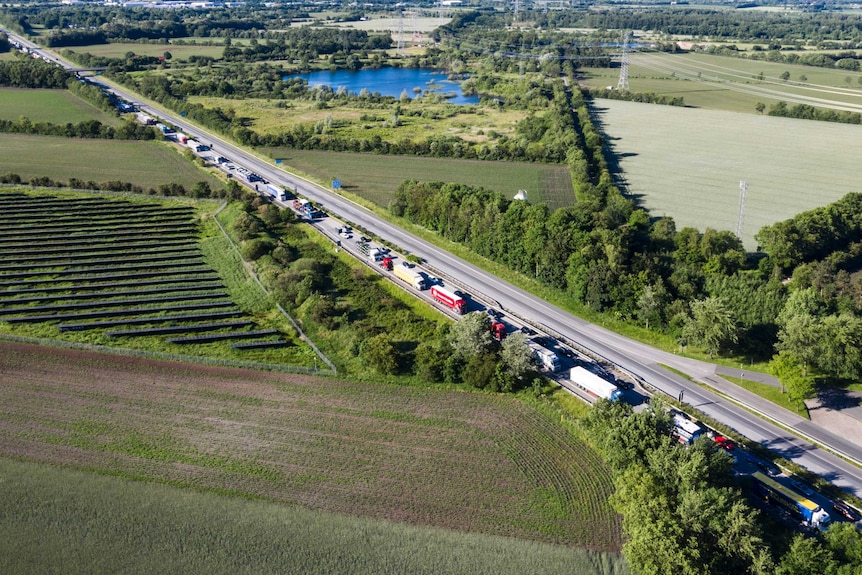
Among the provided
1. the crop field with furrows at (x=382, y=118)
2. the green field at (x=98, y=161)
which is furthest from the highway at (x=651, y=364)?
the crop field with furrows at (x=382, y=118)

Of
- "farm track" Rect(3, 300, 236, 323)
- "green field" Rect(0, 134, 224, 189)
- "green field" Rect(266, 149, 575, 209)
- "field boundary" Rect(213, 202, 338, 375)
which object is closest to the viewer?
"field boundary" Rect(213, 202, 338, 375)

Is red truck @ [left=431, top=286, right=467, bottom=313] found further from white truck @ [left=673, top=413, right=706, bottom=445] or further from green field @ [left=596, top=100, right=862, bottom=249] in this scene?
green field @ [left=596, top=100, right=862, bottom=249]

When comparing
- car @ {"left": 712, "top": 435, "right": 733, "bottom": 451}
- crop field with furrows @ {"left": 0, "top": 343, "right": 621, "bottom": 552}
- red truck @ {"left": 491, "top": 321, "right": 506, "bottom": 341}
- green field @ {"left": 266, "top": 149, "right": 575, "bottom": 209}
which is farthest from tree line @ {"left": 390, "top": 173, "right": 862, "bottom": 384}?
crop field with furrows @ {"left": 0, "top": 343, "right": 621, "bottom": 552}

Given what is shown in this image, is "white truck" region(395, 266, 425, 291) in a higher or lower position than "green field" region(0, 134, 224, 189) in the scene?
lower

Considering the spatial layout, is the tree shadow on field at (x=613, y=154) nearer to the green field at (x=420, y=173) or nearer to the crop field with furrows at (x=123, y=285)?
the green field at (x=420, y=173)

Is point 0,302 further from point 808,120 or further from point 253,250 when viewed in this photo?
point 808,120

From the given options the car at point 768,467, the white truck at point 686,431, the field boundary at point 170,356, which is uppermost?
the white truck at point 686,431

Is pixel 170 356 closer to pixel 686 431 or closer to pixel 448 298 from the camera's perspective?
pixel 448 298

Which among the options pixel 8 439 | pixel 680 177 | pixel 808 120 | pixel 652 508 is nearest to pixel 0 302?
pixel 8 439
